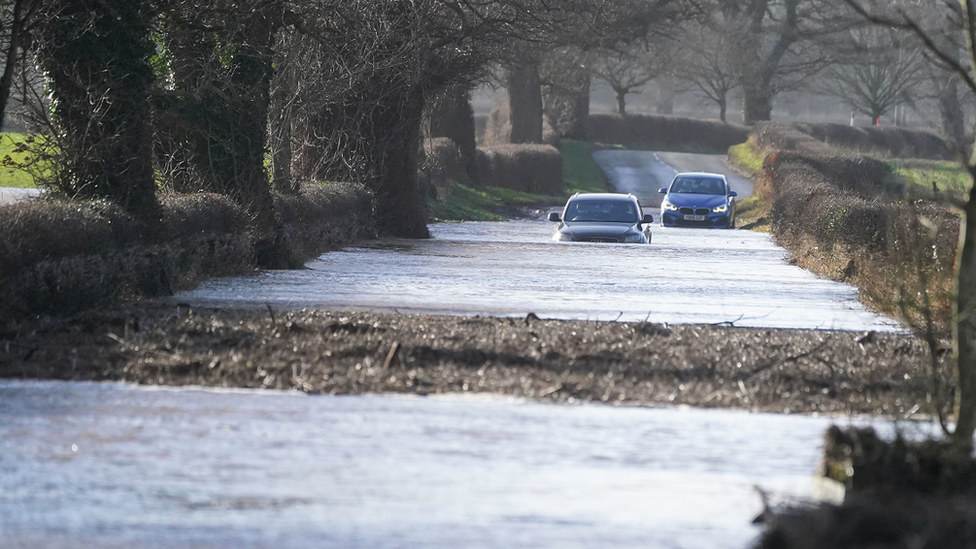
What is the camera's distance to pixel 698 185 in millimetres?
39719

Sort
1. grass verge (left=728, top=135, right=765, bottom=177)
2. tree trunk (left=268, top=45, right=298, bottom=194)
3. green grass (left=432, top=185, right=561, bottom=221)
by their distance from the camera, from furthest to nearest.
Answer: grass verge (left=728, top=135, right=765, bottom=177), green grass (left=432, top=185, right=561, bottom=221), tree trunk (left=268, top=45, right=298, bottom=194)

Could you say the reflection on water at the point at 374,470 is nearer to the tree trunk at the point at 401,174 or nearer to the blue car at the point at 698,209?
the tree trunk at the point at 401,174

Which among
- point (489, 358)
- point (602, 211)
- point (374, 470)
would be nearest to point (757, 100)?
point (602, 211)

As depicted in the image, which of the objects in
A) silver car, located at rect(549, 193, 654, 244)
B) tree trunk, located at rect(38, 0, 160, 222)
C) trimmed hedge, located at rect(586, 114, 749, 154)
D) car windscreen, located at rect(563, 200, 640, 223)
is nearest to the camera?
tree trunk, located at rect(38, 0, 160, 222)

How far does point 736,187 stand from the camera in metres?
57.8

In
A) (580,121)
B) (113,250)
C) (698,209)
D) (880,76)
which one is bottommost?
(698,209)

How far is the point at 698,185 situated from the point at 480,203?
7.64 m

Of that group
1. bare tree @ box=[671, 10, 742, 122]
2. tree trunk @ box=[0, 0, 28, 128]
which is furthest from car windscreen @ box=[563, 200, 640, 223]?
bare tree @ box=[671, 10, 742, 122]

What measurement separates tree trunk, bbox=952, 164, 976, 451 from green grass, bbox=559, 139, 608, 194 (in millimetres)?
49778

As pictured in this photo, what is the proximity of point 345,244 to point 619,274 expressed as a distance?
660 centimetres

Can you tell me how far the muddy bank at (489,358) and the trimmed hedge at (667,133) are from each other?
239 ft

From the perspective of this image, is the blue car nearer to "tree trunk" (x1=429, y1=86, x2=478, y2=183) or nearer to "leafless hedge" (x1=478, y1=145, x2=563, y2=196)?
"tree trunk" (x1=429, y1=86, x2=478, y2=183)

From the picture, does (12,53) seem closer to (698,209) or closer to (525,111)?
(698,209)

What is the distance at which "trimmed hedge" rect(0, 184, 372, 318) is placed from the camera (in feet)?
33.8
